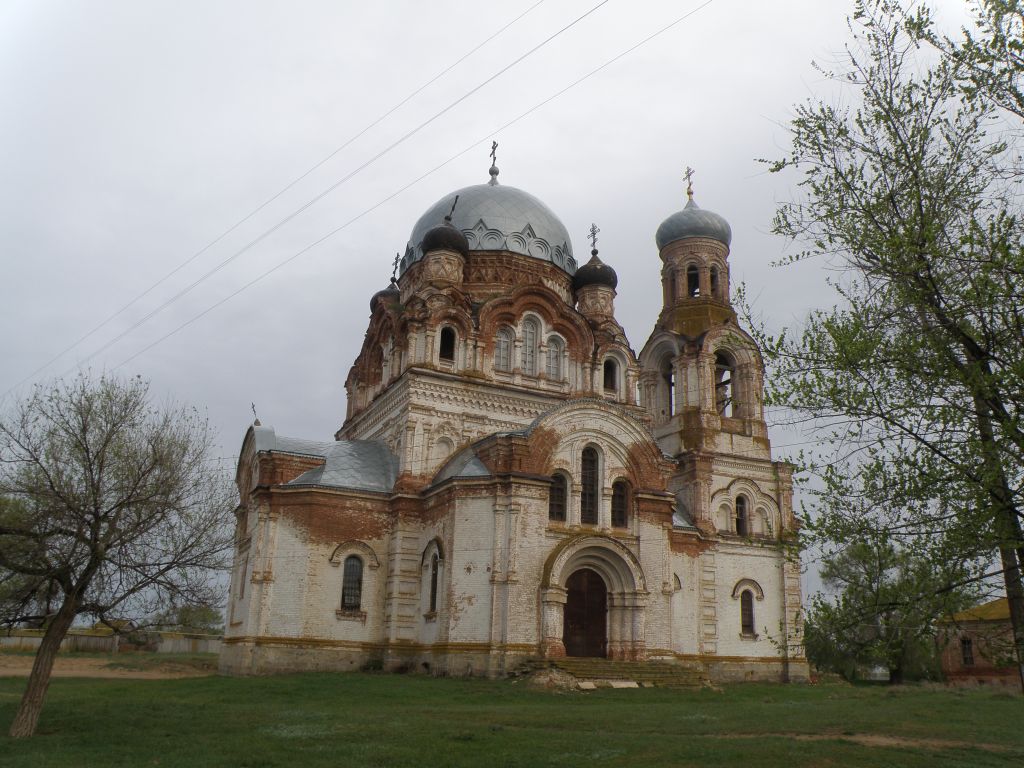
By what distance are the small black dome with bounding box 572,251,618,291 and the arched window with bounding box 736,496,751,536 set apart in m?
9.33

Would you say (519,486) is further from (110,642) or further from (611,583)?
(110,642)

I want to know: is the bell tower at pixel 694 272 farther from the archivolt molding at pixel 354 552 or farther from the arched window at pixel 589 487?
the archivolt molding at pixel 354 552

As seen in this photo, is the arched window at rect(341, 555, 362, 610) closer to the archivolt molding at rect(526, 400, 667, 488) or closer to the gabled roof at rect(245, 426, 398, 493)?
the gabled roof at rect(245, 426, 398, 493)

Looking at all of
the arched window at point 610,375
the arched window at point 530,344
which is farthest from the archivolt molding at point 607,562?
the arched window at point 610,375

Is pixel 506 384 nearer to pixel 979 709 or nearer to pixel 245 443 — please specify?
pixel 245 443

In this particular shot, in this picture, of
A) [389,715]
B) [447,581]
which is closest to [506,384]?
[447,581]

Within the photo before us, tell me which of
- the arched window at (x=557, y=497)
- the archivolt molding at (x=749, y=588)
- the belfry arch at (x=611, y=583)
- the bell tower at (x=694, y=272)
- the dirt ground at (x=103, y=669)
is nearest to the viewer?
the belfry arch at (x=611, y=583)

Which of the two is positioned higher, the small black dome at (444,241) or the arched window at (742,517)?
the small black dome at (444,241)

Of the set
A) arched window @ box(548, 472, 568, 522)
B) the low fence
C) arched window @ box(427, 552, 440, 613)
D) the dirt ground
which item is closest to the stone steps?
arched window @ box(427, 552, 440, 613)

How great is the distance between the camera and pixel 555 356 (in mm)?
30594

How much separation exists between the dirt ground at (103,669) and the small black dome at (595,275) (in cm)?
1887

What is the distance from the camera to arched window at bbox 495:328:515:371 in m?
29.6

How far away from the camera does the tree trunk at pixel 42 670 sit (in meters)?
12.4

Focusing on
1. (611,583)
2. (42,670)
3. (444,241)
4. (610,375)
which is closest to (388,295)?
(444,241)
